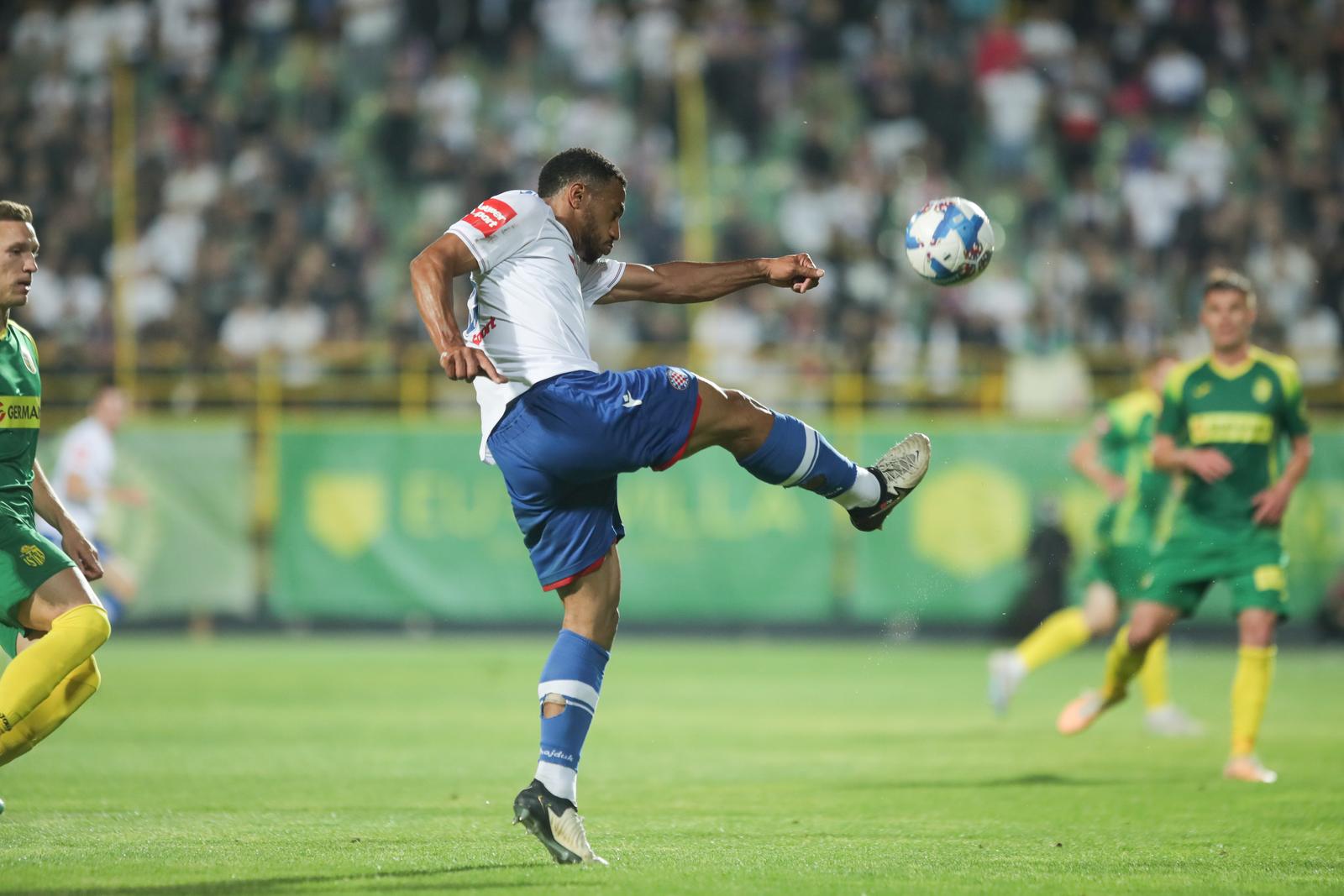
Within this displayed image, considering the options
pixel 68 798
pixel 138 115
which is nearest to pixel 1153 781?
pixel 68 798

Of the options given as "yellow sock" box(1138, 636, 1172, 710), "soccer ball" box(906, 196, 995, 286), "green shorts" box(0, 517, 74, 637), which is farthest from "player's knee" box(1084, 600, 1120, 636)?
"green shorts" box(0, 517, 74, 637)

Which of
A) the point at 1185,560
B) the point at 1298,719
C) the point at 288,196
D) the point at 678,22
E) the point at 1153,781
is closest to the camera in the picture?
the point at 1153,781

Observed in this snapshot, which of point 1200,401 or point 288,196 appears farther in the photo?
point 288,196

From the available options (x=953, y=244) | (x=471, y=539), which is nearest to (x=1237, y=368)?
(x=953, y=244)

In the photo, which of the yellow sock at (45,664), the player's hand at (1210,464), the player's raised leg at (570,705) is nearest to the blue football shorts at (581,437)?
the player's raised leg at (570,705)

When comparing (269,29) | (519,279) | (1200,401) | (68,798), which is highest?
(269,29)

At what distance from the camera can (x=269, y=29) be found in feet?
77.3

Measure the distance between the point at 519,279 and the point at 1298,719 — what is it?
306 inches

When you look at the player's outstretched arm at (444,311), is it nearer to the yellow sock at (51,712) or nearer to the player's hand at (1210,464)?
the yellow sock at (51,712)

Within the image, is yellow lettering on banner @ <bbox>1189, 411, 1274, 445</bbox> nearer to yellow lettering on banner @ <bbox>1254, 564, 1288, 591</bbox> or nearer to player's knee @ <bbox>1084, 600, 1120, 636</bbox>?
yellow lettering on banner @ <bbox>1254, 564, 1288, 591</bbox>

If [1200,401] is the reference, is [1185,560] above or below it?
below

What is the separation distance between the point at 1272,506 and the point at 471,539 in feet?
34.4

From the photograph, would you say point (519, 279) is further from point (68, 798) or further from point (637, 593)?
point (637, 593)

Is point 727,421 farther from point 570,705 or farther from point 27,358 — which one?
point 27,358
